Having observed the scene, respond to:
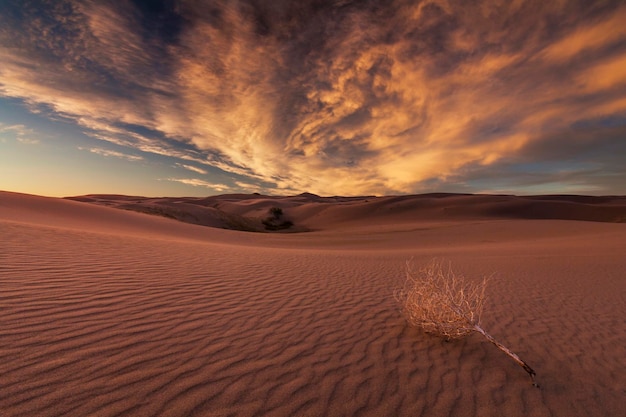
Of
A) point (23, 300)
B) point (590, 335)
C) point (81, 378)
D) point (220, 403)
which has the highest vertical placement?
point (23, 300)

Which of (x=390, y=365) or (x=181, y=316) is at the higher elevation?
(x=181, y=316)

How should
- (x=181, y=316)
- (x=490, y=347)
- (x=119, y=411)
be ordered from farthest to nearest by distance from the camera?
1. (x=181, y=316)
2. (x=490, y=347)
3. (x=119, y=411)

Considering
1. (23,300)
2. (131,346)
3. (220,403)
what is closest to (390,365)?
(220,403)

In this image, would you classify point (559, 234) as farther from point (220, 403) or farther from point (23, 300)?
point (23, 300)

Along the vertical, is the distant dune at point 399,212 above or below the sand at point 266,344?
above

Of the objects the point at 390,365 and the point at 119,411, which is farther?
the point at 390,365

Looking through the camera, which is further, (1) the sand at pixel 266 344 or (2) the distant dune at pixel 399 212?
(2) the distant dune at pixel 399 212

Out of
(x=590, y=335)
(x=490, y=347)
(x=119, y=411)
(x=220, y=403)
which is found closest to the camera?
(x=119, y=411)

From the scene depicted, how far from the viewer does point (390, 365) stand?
3.46 m

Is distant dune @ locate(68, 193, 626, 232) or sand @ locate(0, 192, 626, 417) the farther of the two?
distant dune @ locate(68, 193, 626, 232)

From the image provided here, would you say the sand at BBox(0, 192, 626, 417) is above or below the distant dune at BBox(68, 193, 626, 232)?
below

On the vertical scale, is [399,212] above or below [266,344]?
above

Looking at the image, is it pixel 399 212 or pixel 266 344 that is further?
pixel 399 212

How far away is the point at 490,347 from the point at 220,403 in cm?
345
